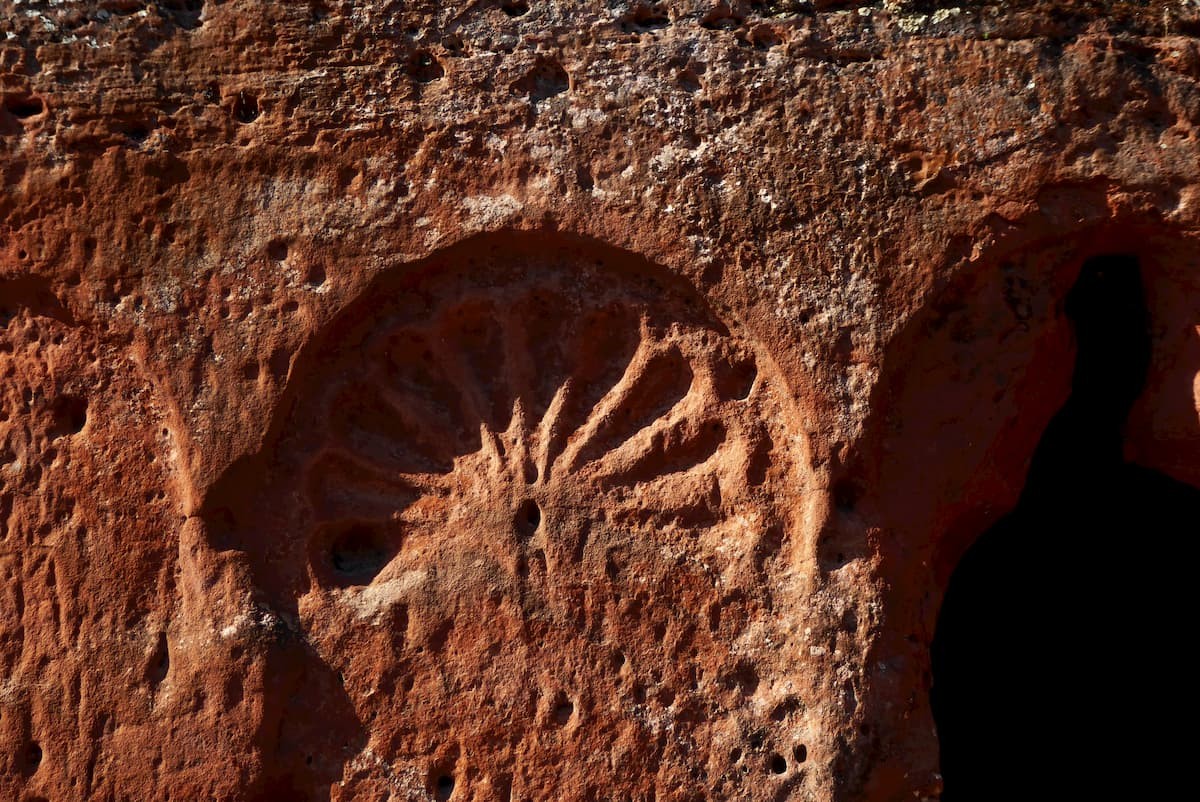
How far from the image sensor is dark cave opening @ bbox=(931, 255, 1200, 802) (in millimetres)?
4012

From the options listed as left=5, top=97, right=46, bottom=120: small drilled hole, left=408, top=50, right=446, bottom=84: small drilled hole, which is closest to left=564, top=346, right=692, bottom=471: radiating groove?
left=408, top=50, right=446, bottom=84: small drilled hole

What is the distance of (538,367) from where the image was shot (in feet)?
9.77

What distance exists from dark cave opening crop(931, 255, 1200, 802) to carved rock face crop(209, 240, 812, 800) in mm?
1440

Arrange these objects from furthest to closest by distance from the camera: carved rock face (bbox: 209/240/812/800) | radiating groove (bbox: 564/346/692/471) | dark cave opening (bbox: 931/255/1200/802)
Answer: dark cave opening (bbox: 931/255/1200/802), radiating groove (bbox: 564/346/692/471), carved rock face (bbox: 209/240/812/800)

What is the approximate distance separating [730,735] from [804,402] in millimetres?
702

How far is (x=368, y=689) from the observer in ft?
9.39

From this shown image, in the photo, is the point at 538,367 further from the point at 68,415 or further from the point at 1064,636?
the point at 1064,636

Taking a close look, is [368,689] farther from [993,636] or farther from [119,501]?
[993,636]

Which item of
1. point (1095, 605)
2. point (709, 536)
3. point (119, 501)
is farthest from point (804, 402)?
Answer: point (1095, 605)

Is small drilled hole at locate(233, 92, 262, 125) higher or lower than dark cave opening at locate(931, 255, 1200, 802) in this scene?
higher

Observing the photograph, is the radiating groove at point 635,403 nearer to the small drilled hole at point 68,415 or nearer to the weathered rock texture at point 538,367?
the weathered rock texture at point 538,367

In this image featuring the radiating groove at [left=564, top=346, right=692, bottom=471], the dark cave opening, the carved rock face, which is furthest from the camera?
the dark cave opening

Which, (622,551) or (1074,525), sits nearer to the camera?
(622,551)

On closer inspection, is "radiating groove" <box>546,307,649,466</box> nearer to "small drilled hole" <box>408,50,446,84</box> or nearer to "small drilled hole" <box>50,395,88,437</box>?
"small drilled hole" <box>408,50,446,84</box>
